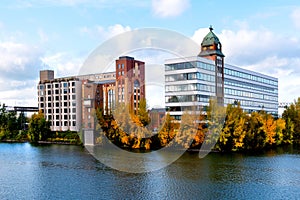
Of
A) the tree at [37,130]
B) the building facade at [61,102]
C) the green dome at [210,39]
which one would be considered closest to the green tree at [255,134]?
the green dome at [210,39]

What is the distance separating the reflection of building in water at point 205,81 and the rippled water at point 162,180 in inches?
657

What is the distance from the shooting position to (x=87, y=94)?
67.5 metres

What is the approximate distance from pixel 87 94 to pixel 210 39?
26084 millimetres

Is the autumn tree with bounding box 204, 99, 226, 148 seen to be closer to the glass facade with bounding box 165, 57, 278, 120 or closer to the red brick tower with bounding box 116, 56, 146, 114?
the glass facade with bounding box 165, 57, 278, 120

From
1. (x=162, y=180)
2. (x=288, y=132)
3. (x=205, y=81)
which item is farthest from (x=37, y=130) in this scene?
(x=162, y=180)

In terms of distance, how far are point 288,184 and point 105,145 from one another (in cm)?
2984

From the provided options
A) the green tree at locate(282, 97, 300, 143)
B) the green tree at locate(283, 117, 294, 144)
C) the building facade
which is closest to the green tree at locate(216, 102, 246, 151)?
the green tree at locate(283, 117, 294, 144)

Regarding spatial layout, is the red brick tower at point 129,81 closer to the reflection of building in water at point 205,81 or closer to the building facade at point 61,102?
the building facade at point 61,102

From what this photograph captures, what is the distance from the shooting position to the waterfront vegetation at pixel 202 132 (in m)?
39.8

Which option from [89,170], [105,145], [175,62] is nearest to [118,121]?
[105,145]

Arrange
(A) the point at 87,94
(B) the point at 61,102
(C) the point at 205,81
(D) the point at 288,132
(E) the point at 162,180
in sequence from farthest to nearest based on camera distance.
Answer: (B) the point at 61,102
(A) the point at 87,94
(D) the point at 288,132
(C) the point at 205,81
(E) the point at 162,180

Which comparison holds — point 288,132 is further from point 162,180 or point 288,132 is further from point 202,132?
point 162,180

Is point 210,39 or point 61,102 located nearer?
point 210,39

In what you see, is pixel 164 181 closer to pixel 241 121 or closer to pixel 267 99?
pixel 241 121
